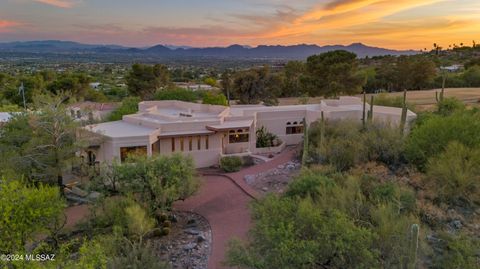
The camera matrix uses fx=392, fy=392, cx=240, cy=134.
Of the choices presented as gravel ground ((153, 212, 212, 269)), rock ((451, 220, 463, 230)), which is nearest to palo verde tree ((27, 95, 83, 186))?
gravel ground ((153, 212, 212, 269))

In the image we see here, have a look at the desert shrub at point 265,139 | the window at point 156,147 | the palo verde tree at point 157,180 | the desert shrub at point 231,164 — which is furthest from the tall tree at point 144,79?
the palo verde tree at point 157,180

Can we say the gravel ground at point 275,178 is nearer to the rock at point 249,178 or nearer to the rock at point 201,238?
the rock at point 249,178

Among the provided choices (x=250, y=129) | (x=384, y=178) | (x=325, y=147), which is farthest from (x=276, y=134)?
(x=384, y=178)

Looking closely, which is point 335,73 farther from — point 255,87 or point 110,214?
point 110,214

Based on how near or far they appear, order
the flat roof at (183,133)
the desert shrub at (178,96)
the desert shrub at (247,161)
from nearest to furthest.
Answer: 1. the flat roof at (183,133)
2. the desert shrub at (247,161)
3. the desert shrub at (178,96)

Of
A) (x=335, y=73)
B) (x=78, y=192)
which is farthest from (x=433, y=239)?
(x=335, y=73)

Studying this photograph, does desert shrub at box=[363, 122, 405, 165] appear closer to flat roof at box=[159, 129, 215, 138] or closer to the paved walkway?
the paved walkway

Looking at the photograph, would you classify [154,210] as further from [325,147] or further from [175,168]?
[325,147]
